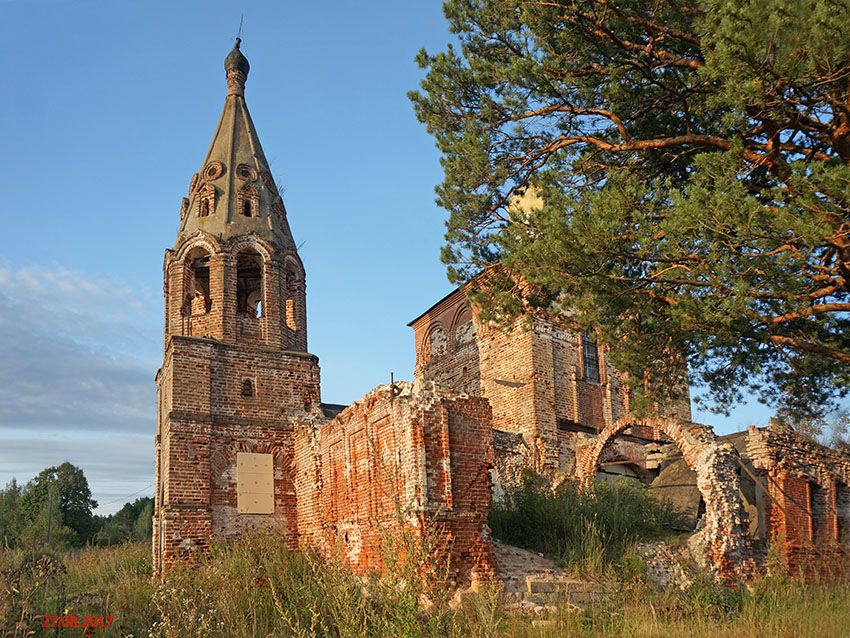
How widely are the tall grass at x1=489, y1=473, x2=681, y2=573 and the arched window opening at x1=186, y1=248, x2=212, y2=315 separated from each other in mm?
8654

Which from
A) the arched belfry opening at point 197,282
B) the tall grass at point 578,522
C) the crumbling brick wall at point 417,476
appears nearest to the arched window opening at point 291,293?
the arched belfry opening at point 197,282

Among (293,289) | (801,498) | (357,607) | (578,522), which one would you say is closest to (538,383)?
(293,289)

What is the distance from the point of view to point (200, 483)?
16.2 m

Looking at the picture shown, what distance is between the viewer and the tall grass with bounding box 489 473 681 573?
12.5 meters

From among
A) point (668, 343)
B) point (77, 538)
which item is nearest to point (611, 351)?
point (668, 343)

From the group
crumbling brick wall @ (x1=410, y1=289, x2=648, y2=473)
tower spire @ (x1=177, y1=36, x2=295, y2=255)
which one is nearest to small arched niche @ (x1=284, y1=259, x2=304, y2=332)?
tower spire @ (x1=177, y1=36, x2=295, y2=255)

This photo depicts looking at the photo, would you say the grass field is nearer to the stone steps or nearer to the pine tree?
the stone steps

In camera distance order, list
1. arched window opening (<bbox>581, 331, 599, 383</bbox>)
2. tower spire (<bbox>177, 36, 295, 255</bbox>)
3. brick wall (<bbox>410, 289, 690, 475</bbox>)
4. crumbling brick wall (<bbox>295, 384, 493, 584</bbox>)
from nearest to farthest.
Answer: crumbling brick wall (<bbox>295, 384, 493, 584</bbox>) → tower spire (<bbox>177, 36, 295, 255</bbox>) → brick wall (<bbox>410, 289, 690, 475</bbox>) → arched window opening (<bbox>581, 331, 599, 383</bbox>)

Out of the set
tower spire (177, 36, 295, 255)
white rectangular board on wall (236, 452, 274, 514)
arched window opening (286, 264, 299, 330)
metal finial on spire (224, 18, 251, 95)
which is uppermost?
metal finial on spire (224, 18, 251, 95)

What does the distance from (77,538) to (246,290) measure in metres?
26.8

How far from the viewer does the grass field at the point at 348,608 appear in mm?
7316

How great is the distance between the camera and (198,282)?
19891 mm

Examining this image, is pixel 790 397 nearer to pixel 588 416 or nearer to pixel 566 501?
pixel 566 501

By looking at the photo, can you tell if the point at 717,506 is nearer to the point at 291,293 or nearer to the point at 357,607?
the point at 357,607
